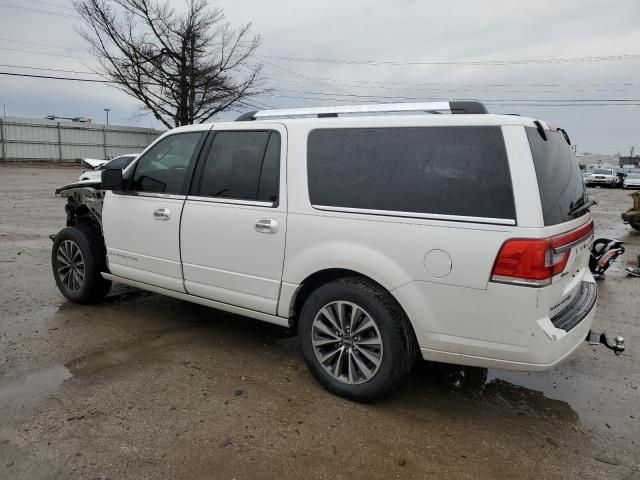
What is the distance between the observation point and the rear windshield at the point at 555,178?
2.82m

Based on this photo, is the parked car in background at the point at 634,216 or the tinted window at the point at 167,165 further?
the parked car in background at the point at 634,216

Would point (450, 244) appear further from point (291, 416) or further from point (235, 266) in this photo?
point (235, 266)

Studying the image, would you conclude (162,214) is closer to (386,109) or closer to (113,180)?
(113,180)

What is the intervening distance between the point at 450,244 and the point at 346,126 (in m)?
1.12

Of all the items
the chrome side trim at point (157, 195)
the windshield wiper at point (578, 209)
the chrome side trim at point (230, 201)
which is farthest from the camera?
the chrome side trim at point (157, 195)

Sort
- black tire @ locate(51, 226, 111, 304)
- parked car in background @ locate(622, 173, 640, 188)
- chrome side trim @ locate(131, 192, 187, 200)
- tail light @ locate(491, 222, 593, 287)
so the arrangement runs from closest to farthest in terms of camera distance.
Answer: tail light @ locate(491, 222, 593, 287) → chrome side trim @ locate(131, 192, 187, 200) → black tire @ locate(51, 226, 111, 304) → parked car in background @ locate(622, 173, 640, 188)

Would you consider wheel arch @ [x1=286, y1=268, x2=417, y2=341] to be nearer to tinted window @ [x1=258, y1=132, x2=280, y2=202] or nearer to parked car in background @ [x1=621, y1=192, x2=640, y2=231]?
tinted window @ [x1=258, y1=132, x2=280, y2=202]

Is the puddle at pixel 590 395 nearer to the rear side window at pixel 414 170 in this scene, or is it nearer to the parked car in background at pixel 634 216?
the rear side window at pixel 414 170

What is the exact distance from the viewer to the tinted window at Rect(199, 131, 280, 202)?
12.3 feet

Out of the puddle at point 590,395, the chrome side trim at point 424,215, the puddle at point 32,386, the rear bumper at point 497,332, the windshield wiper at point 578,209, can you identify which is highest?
the windshield wiper at point 578,209

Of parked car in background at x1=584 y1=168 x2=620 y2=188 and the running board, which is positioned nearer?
the running board

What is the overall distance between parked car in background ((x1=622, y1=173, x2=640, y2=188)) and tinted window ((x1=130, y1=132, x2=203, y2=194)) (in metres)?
39.9

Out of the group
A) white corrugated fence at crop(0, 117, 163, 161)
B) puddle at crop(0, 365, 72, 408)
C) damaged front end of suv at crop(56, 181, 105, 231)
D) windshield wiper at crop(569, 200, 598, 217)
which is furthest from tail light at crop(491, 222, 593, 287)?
white corrugated fence at crop(0, 117, 163, 161)

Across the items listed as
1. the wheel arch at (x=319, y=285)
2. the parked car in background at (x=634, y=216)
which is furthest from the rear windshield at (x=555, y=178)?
the parked car in background at (x=634, y=216)
